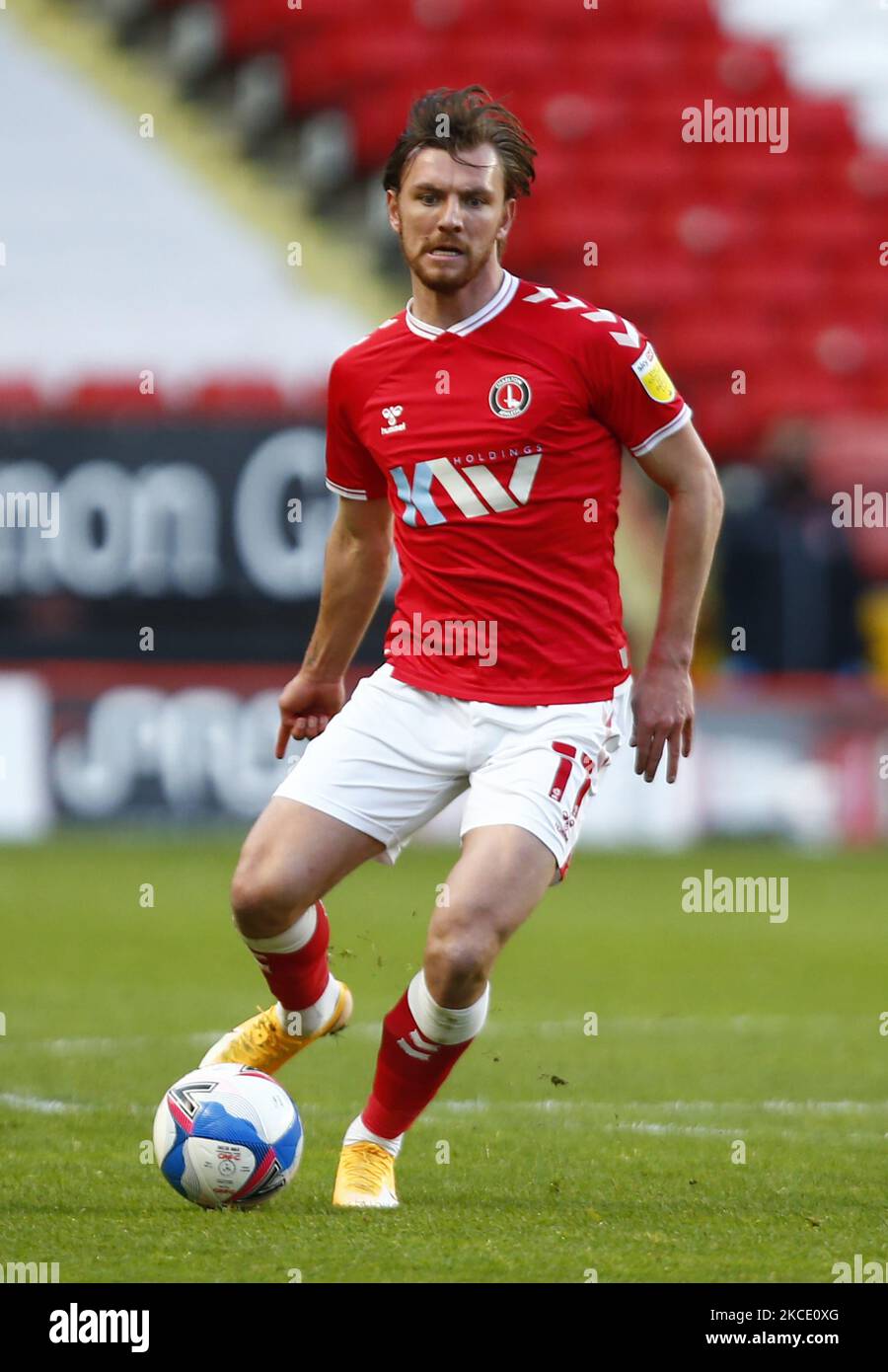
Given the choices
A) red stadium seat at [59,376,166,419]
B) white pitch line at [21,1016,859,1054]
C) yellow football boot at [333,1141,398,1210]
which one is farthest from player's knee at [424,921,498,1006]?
red stadium seat at [59,376,166,419]

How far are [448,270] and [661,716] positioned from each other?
3.46ft

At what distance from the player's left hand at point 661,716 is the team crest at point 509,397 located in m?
0.62

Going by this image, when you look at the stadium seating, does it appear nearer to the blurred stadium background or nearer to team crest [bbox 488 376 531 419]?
the blurred stadium background

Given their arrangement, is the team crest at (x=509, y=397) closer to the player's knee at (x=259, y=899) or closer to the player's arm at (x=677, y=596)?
the player's arm at (x=677, y=596)

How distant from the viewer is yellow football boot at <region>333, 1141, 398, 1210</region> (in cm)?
450

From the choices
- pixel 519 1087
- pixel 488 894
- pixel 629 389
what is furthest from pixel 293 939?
pixel 519 1087

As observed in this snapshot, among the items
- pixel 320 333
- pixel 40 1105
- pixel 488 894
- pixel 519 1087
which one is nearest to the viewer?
pixel 488 894

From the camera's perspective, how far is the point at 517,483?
4664mm

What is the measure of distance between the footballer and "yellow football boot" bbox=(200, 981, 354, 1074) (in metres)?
0.27

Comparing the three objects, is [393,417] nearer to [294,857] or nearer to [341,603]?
[341,603]

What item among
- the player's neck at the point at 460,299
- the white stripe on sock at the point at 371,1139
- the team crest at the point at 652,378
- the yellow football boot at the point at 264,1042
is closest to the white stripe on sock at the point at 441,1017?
the white stripe on sock at the point at 371,1139

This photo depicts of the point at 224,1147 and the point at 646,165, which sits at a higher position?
the point at 646,165

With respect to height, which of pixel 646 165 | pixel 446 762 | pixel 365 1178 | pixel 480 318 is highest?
Answer: pixel 646 165
